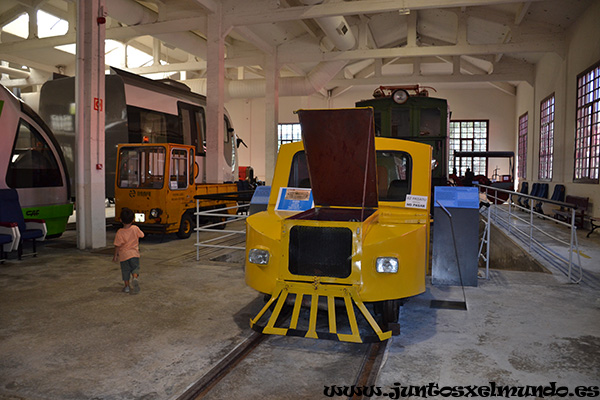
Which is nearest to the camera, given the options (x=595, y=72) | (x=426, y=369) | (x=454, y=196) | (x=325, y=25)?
(x=426, y=369)

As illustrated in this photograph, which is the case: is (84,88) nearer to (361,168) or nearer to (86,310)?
(86,310)

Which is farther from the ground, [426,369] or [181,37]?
[181,37]

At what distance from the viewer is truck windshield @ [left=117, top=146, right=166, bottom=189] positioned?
33.8ft

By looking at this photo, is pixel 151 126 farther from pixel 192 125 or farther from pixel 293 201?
pixel 293 201

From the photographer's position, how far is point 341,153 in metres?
4.34

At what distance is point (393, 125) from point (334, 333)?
343 inches

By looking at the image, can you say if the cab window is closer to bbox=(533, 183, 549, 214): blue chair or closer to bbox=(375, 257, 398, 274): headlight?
bbox=(375, 257, 398, 274): headlight

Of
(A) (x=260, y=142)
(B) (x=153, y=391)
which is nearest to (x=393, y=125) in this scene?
(B) (x=153, y=391)

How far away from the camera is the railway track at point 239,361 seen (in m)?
3.30

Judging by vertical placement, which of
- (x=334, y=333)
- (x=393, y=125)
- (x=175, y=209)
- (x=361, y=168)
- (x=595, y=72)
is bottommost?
(x=334, y=333)

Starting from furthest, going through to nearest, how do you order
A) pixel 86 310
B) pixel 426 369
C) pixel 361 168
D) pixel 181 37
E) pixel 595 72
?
pixel 181 37 → pixel 595 72 → pixel 86 310 → pixel 361 168 → pixel 426 369

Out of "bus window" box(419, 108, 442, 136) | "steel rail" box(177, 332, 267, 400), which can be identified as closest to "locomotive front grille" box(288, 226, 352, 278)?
"steel rail" box(177, 332, 267, 400)

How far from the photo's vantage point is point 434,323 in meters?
4.80

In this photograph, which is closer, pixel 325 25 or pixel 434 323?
pixel 434 323
